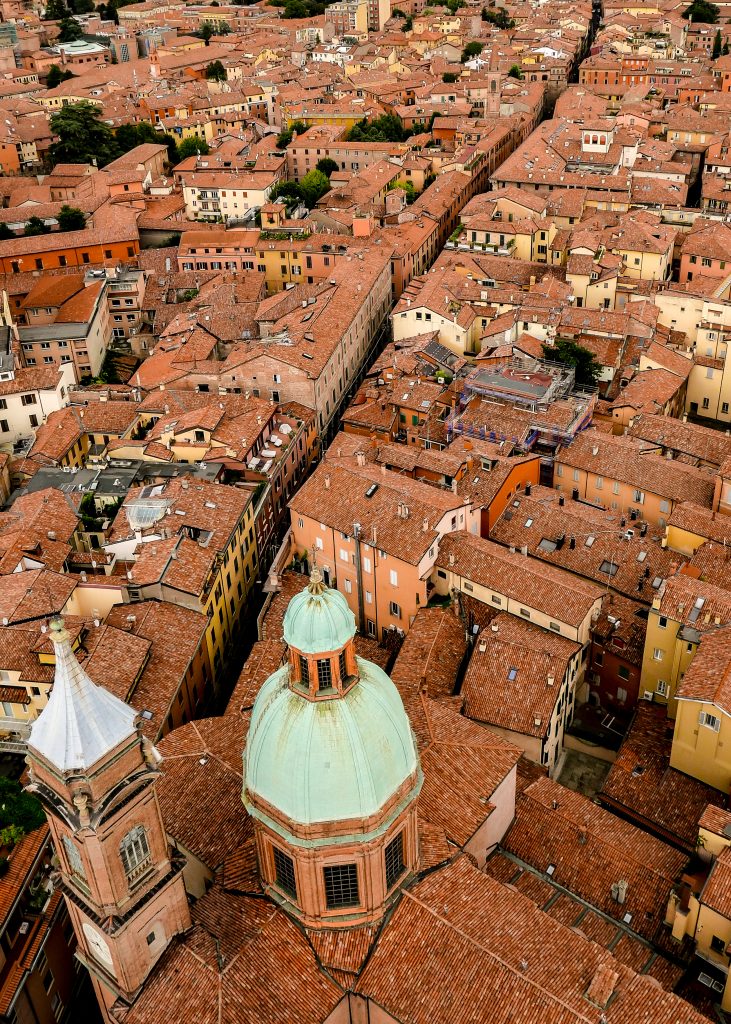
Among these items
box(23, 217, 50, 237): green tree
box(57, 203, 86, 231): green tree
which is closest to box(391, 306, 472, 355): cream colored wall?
→ box(57, 203, 86, 231): green tree

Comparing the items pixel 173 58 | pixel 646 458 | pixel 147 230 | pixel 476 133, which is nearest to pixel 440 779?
pixel 646 458

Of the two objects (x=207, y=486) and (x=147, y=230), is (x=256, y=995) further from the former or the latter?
(x=147, y=230)

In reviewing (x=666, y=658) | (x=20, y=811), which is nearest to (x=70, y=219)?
(x=20, y=811)

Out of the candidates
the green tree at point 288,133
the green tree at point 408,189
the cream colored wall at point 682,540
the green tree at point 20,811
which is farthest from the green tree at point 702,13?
the green tree at point 20,811

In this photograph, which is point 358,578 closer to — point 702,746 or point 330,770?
point 702,746

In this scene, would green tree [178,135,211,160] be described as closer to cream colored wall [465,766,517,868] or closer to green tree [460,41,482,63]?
green tree [460,41,482,63]

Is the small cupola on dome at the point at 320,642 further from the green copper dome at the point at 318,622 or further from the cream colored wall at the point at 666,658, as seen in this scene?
the cream colored wall at the point at 666,658
